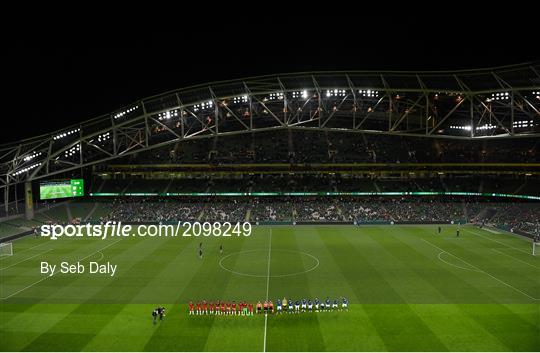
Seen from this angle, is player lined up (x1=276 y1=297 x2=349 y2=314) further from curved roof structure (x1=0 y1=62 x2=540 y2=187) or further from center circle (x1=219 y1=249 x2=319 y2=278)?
curved roof structure (x1=0 y1=62 x2=540 y2=187)

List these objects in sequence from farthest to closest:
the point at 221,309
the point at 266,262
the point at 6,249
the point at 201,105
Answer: the point at 201,105
the point at 6,249
the point at 266,262
the point at 221,309

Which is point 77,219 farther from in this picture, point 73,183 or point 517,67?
point 517,67

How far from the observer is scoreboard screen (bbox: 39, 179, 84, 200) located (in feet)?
165

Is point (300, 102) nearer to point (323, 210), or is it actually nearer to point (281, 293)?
point (323, 210)

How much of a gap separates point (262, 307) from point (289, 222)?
100 feet

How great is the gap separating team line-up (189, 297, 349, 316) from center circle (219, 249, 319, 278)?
678 centimetres

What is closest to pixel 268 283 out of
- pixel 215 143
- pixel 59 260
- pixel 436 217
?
pixel 59 260

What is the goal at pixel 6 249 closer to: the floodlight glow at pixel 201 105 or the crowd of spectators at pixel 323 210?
the crowd of spectators at pixel 323 210

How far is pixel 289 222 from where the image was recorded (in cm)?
5247

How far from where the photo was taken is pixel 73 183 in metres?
53.6

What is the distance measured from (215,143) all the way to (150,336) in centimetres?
5180

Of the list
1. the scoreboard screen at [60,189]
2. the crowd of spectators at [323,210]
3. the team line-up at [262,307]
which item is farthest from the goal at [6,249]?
the team line-up at [262,307]

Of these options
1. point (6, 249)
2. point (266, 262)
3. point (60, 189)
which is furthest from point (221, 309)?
point (60, 189)

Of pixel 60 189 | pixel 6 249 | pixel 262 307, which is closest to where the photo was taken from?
pixel 262 307
